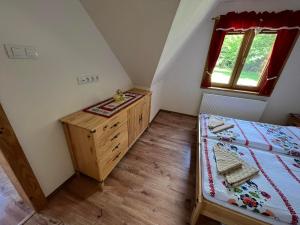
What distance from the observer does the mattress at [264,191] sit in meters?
1.00

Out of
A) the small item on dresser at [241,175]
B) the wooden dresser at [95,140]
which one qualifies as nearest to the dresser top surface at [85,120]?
the wooden dresser at [95,140]

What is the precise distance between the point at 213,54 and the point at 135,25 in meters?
2.08

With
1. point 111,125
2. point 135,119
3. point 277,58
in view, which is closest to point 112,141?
point 111,125

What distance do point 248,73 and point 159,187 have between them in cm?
290

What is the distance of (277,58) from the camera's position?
2.49 meters

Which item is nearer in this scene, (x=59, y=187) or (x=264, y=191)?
(x=264, y=191)

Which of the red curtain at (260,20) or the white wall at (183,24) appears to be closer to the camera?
the white wall at (183,24)

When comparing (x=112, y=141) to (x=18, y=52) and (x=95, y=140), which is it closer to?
(x=95, y=140)

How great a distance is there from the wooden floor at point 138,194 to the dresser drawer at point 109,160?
180mm

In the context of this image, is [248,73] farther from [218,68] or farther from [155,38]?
[155,38]

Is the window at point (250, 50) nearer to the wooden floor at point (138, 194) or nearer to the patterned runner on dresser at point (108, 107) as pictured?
the wooden floor at point (138, 194)

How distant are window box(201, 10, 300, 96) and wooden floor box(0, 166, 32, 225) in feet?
11.3

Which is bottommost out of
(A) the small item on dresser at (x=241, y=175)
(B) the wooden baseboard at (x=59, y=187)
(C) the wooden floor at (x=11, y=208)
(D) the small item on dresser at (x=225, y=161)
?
(C) the wooden floor at (x=11, y=208)

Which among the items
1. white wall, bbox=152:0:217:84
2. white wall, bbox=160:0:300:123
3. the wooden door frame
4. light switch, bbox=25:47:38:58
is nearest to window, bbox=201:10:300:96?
white wall, bbox=160:0:300:123
